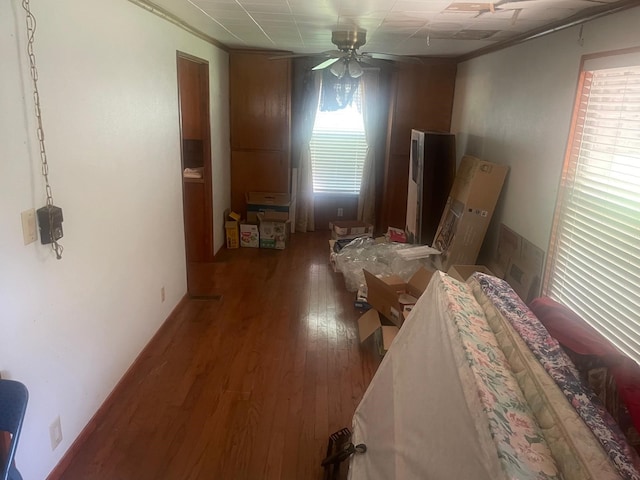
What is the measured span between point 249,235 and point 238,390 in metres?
2.77

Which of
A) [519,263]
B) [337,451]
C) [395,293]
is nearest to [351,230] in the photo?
[395,293]

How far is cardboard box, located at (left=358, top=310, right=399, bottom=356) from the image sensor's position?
9.90 ft

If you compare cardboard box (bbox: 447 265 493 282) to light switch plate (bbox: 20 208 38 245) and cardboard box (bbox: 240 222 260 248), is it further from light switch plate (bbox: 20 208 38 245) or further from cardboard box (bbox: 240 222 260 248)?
A: cardboard box (bbox: 240 222 260 248)

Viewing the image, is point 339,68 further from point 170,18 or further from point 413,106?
point 413,106

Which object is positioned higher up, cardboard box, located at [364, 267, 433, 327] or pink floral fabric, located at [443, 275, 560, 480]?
pink floral fabric, located at [443, 275, 560, 480]

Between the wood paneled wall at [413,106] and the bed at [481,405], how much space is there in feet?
12.0

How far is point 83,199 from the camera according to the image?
2.12m

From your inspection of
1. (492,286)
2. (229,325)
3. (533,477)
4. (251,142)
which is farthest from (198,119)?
(533,477)

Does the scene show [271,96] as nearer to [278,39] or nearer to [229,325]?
[278,39]

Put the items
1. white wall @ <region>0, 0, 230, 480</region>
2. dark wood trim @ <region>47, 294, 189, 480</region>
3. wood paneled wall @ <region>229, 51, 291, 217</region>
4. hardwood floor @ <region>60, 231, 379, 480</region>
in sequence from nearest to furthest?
white wall @ <region>0, 0, 230, 480</region>, dark wood trim @ <region>47, 294, 189, 480</region>, hardwood floor @ <region>60, 231, 379, 480</region>, wood paneled wall @ <region>229, 51, 291, 217</region>

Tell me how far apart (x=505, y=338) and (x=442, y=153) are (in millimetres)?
2974

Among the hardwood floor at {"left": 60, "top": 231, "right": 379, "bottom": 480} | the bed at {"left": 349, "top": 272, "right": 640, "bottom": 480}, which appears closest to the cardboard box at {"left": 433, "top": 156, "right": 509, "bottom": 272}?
the hardwood floor at {"left": 60, "top": 231, "right": 379, "bottom": 480}

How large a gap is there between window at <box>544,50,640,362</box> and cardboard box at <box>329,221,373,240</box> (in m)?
2.70

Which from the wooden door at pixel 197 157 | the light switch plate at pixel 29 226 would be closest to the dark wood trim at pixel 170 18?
the wooden door at pixel 197 157
